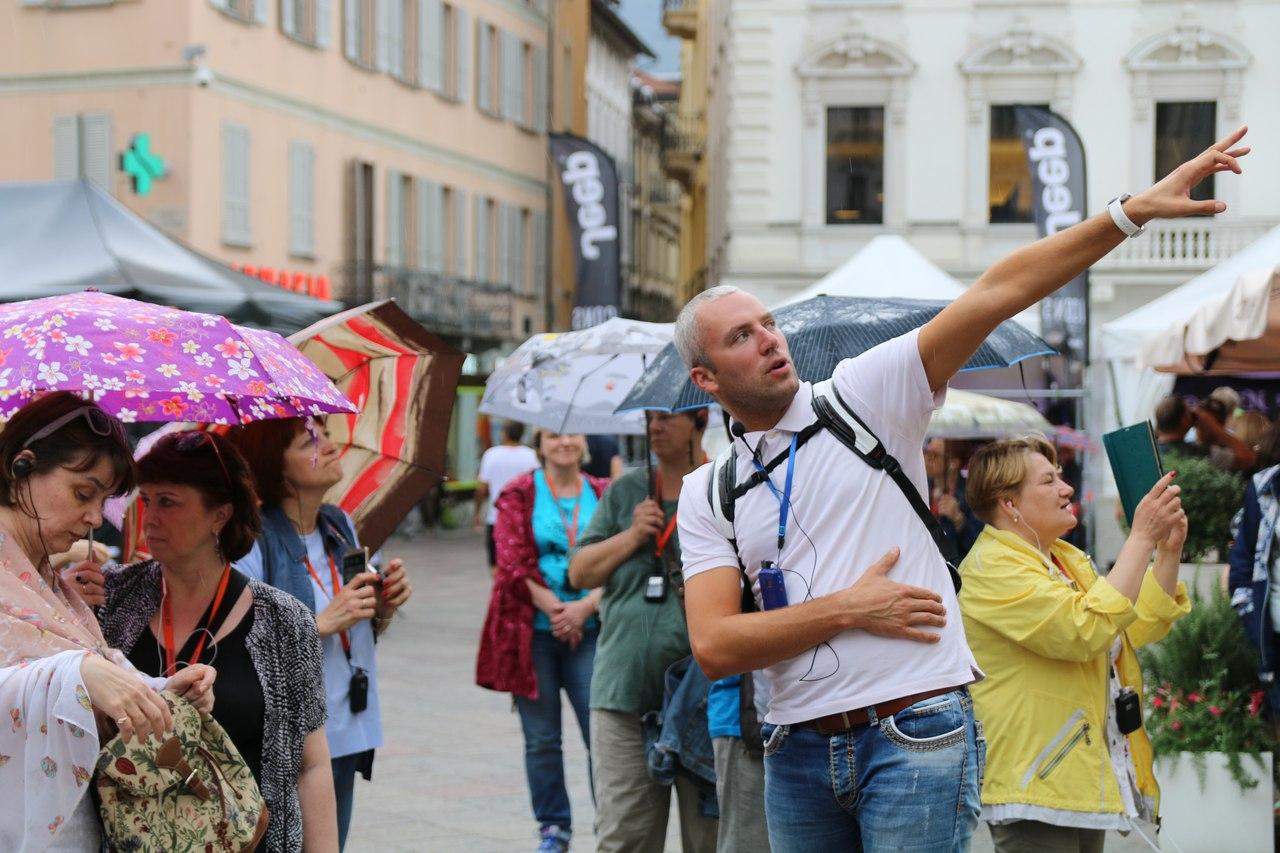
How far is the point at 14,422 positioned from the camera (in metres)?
3.76

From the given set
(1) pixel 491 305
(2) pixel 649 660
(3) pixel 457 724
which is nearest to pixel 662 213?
(1) pixel 491 305

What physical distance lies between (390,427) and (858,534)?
9.09ft

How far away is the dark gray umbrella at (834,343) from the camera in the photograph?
596 centimetres

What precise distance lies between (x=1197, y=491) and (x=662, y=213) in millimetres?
60122

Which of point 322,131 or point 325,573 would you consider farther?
point 322,131

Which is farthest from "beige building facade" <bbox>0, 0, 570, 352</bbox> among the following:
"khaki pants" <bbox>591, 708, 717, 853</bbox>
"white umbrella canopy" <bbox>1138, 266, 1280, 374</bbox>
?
"khaki pants" <bbox>591, 708, 717, 853</bbox>

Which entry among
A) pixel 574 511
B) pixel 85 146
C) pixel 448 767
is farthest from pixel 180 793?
pixel 85 146

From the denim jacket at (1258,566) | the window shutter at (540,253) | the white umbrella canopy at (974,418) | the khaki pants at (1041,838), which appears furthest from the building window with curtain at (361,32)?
the khaki pants at (1041,838)

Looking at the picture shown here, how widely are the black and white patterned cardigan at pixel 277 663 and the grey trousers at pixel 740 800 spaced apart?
5.83 feet

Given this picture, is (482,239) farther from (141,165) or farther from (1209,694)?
(1209,694)

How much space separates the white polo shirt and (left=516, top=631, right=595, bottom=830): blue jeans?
4.17 meters

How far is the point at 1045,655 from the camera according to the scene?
504 cm

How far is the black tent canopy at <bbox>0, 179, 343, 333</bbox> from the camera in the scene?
956cm

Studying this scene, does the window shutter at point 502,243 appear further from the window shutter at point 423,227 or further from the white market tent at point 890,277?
the white market tent at point 890,277
